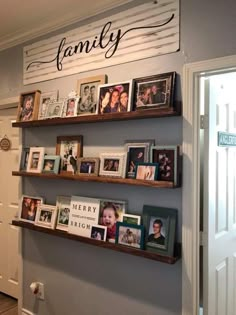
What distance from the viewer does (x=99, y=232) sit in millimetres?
1914

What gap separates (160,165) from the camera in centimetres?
168

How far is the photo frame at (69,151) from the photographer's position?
2.12 m

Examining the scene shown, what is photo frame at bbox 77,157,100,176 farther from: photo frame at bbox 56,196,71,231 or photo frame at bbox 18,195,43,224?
photo frame at bbox 18,195,43,224

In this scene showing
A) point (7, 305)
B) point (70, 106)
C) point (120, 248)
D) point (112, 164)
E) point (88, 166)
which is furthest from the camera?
point (7, 305)

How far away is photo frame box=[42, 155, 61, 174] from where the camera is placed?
217cm

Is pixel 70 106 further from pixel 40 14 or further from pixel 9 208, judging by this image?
pixel 9 208

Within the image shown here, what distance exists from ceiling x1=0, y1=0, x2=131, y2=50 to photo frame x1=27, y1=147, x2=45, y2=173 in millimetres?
994

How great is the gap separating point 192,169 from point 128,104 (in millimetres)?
574

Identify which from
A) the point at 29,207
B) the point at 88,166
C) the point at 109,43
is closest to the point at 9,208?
the point at 29,207

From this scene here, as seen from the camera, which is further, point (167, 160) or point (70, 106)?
point (70, 106)

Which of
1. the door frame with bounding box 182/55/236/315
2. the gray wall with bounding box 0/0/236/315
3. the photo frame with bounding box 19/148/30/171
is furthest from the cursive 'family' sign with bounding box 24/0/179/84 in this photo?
the photo frame with bounding box 19/148/30/171

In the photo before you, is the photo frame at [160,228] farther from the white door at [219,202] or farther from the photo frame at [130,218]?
the white door at [219,202]

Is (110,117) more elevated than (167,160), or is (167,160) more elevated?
(110,117)

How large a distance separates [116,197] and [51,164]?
0.62 m
